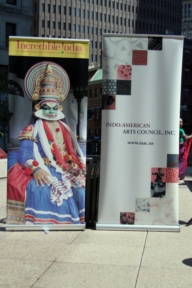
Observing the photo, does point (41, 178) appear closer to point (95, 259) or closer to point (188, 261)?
point (95, 259)

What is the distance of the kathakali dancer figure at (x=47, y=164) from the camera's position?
7570 mm

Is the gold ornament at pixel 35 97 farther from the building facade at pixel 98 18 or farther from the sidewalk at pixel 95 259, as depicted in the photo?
the building facade at pixel 98 18

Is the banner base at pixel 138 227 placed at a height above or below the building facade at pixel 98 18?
below

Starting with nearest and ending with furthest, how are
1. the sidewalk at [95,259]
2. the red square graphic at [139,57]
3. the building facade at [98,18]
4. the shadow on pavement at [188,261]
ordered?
the sidewalk at [95,259], the shadow on pavement at [188,261], the red square graphic at [139,57], the building facade at [98,18]

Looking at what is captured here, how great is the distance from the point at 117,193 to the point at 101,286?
271cm

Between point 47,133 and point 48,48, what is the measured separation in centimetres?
122

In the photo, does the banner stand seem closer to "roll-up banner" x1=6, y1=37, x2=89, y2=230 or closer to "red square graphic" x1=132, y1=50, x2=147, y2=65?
"roll-up banner" x1=6, y1=37, x2=89, y2=230

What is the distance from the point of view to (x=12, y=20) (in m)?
51.4

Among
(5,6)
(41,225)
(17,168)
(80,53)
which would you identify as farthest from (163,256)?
(5,6)

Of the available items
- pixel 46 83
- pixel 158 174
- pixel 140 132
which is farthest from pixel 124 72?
pixel 158 174

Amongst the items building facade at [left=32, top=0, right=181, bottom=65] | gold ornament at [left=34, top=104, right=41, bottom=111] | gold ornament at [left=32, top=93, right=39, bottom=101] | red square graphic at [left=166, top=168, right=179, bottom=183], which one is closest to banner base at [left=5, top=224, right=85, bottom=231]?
red square graphic at [left=166, top=168, right=179, bottom=183]

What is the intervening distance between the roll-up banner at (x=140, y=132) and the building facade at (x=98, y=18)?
127m

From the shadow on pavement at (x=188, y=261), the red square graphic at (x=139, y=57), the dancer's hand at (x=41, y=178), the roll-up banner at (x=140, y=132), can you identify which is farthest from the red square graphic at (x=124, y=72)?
the shadow on pavement at (x=188, y=261)

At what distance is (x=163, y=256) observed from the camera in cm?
643
